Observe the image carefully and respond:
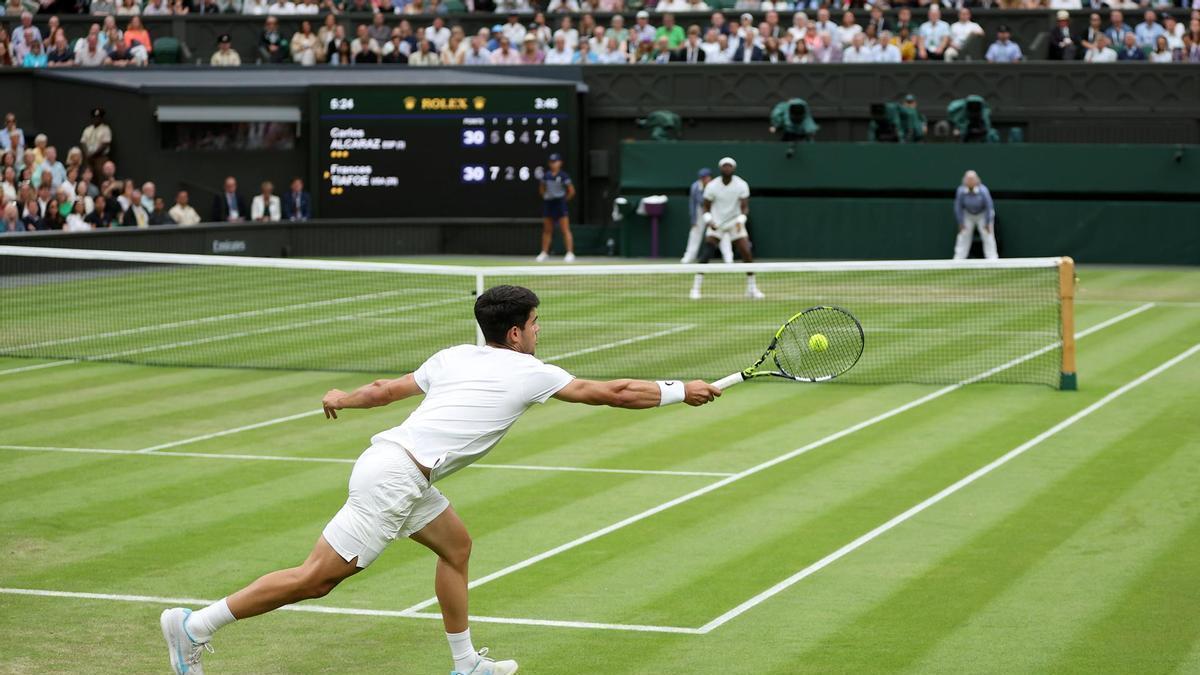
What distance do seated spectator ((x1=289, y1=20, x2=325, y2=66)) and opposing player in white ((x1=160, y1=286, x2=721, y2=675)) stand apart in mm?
32037

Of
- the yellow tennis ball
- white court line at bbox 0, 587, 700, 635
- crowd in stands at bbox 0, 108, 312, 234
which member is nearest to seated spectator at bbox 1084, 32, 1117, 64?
crowd in stands at bbox 0, 108, 312, 234

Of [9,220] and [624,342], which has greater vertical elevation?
[9,220]

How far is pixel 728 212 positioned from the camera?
2722 cm

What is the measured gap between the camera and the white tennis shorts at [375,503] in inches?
304

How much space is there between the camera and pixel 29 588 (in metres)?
10.3

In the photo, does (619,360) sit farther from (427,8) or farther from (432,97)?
(427,8)

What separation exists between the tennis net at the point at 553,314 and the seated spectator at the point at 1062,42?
545cm

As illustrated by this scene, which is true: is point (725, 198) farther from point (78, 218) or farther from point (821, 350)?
point (821, 350)

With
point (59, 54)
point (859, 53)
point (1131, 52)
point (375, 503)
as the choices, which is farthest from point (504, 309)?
point (59, 54)

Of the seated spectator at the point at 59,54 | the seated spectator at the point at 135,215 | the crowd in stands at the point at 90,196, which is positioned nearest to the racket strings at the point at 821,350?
the crowd in stands at the point at 90,196

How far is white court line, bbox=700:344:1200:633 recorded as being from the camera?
9.83m

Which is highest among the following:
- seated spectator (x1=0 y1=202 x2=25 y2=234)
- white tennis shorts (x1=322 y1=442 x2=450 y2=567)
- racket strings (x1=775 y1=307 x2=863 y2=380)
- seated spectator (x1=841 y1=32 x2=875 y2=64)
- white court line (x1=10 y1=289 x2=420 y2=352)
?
seated spectator (x1=841 y1=32 x2=875 y2=64)

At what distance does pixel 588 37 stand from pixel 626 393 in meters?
31.2

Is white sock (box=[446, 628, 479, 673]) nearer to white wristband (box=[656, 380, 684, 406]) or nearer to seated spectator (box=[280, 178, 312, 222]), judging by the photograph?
white wristband (box=[656, 380, 684, 406])
